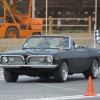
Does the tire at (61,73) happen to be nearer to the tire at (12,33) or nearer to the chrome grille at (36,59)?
the chrome grille at (36,59)

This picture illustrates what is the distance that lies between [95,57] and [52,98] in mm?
6507

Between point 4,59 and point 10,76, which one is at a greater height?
point 4,59

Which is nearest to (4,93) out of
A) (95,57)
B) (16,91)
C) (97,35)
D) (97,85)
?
(16,91)

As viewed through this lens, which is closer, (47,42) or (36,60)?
(36,60)

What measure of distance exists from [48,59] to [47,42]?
63.5 inches

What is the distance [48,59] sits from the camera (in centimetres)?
1739

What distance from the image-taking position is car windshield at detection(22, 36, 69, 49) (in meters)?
18.7

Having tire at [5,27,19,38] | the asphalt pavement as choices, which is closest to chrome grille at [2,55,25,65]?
the asphalt pavement

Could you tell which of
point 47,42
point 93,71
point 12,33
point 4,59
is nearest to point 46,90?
point 4,59

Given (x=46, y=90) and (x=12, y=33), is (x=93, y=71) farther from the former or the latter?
(x=12, y=33)

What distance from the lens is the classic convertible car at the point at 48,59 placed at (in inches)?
688

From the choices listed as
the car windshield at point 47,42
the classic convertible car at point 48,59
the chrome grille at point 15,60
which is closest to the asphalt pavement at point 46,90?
the classic convertible car at point 48,59

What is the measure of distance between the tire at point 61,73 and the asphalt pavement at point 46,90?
18cm

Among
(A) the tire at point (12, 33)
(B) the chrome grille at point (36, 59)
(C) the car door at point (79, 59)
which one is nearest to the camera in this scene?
(B) the chrome grille at point (36, 59)
